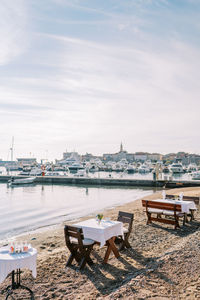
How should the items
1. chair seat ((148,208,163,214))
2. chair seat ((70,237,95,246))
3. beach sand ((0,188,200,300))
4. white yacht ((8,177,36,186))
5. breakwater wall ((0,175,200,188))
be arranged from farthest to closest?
white yacht ((8,177,36,186)) → breakwater wall ((0,175,200,188)) → chair seat ((148,208,163,214)) → chair seat ((70,237,95,246)) → beach sand ((0,188,200,300))

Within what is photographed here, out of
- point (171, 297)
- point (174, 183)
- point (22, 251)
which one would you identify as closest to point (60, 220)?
point (22, 251)

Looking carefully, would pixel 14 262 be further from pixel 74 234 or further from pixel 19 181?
pixel 19 181

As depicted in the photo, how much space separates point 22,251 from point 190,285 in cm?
354

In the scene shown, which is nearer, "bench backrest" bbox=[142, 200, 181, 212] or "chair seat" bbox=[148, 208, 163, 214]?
"bench backrest" bbox=[142, 200, 181, 212]

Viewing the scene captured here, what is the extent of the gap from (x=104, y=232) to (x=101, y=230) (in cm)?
10

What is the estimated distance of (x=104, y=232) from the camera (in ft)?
24.2

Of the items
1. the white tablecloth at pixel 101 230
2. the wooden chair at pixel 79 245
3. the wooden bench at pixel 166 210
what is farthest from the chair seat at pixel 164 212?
the wooden chair at pixel 79 245

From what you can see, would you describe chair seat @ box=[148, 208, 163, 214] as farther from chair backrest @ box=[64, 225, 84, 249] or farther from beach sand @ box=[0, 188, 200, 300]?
chair backrest @ box=[64, 225, 84, 249]

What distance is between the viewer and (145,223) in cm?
1246

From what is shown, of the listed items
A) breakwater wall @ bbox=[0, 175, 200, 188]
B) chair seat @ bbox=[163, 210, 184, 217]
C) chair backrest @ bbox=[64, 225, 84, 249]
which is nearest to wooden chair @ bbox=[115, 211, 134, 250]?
chair backrest @ bbox=[64, 225, 84, 249]

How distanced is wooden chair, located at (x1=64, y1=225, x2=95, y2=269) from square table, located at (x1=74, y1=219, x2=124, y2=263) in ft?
0.68

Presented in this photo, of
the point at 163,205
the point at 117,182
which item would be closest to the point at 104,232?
the point at 163,205

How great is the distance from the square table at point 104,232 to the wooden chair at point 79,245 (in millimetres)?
207

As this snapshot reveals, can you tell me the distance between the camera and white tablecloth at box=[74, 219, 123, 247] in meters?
7.36
